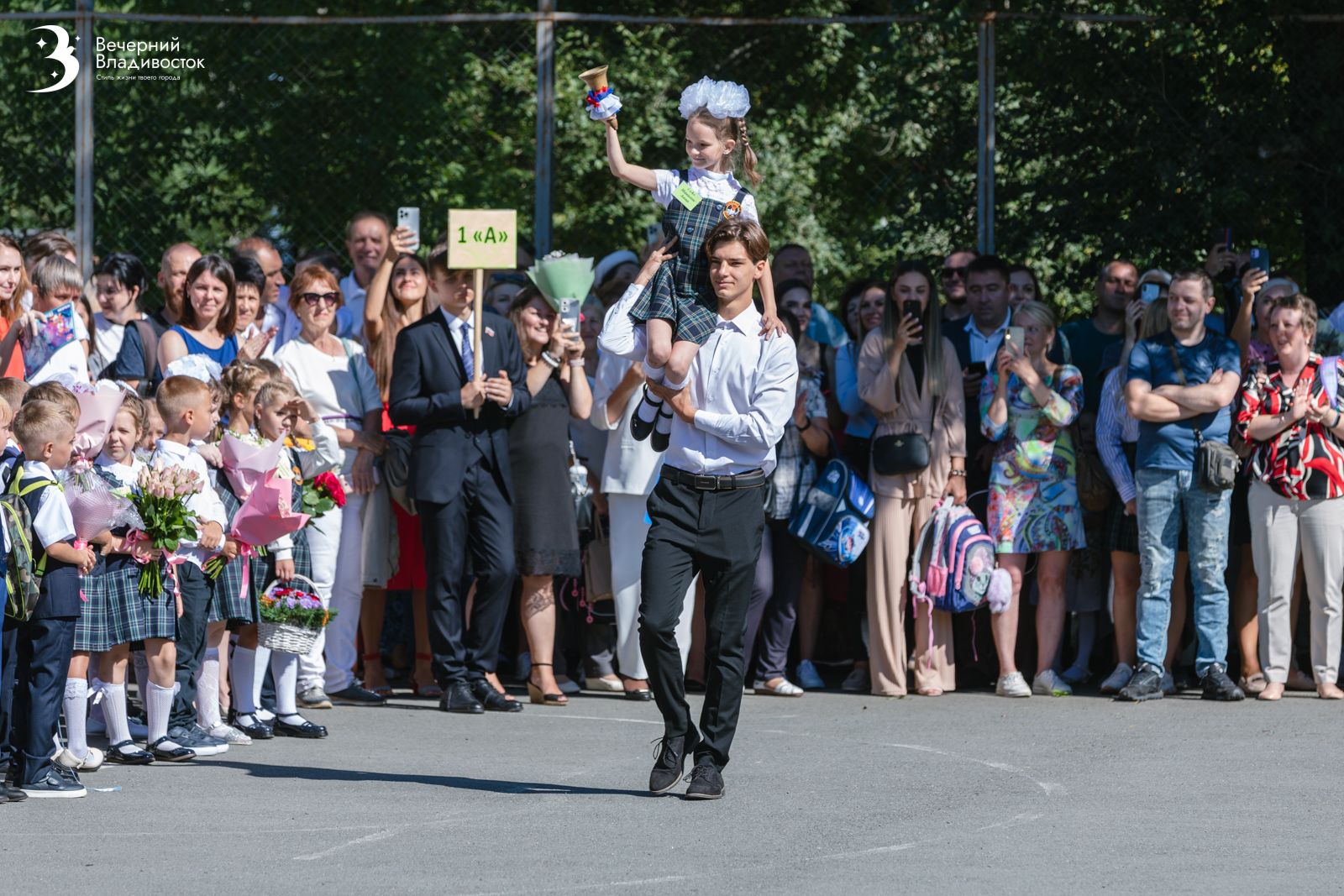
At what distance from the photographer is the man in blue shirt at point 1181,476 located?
32.9 feet

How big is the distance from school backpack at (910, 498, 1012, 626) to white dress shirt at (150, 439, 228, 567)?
3.80 m

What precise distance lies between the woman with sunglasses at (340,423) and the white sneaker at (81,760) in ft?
6.41

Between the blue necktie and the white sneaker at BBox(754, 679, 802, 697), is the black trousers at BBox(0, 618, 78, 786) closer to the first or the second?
the blue necktie

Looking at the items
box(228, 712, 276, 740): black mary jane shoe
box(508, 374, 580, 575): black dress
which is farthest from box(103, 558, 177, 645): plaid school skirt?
box(508, 374, 580, 575): black dress

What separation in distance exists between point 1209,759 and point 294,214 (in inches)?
277

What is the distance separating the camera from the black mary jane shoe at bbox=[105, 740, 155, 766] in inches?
318

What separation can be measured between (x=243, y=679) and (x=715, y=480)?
2.78 meters

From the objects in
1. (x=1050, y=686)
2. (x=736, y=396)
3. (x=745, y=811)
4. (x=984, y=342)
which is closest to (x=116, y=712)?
(x=745, y=811)

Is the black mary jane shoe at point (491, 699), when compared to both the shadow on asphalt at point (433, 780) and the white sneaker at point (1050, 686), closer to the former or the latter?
the shadow on asphalt at point (433, 780)

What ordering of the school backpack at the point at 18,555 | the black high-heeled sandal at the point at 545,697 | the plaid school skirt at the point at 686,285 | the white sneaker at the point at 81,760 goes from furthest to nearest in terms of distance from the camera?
the black high-heeled sandal at the point at 545,697 < the white sneaker at the point at 81,760 < the plaid school skirt at the point at 686,285 < the school backpack at the point at 18,555

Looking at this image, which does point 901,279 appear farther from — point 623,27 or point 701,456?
point 623,27

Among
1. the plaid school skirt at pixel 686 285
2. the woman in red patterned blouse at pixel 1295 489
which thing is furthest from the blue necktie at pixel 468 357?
the woman in red patterned blouse at pixel 1295 489

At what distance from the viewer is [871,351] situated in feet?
33.6

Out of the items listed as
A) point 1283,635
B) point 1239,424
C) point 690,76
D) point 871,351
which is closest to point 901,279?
point 871,351
